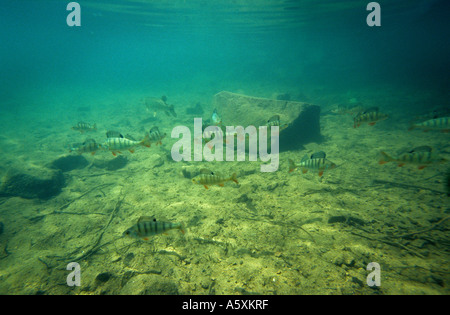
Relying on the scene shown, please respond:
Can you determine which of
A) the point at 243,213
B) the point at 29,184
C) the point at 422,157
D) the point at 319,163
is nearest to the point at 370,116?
the point at 422,157

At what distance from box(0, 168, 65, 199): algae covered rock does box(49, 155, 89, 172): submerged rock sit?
1.83 meters

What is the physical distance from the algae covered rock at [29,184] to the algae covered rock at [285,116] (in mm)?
9151

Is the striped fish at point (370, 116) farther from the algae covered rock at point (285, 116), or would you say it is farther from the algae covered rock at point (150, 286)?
the algae covered rock at point (150, 286)

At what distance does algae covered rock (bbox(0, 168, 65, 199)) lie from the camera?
7.26 m

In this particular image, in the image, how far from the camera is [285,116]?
9562 mm

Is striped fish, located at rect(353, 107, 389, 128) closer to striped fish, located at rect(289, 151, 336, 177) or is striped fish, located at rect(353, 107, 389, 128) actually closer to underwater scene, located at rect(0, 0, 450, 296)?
underwater scene, located at rect(0, 0, 450, 296)

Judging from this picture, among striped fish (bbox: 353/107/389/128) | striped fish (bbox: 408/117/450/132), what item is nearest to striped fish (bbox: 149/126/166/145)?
striped fish (bbox: 353/107/389/128)

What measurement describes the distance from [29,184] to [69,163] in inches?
107

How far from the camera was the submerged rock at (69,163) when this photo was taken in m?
9.55

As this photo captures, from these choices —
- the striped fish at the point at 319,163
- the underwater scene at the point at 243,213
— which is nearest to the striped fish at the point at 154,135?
the underwater scene at the point at 243,213

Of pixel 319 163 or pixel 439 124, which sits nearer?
pixel 319 163

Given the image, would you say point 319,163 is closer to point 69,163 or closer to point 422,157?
point 422,157
